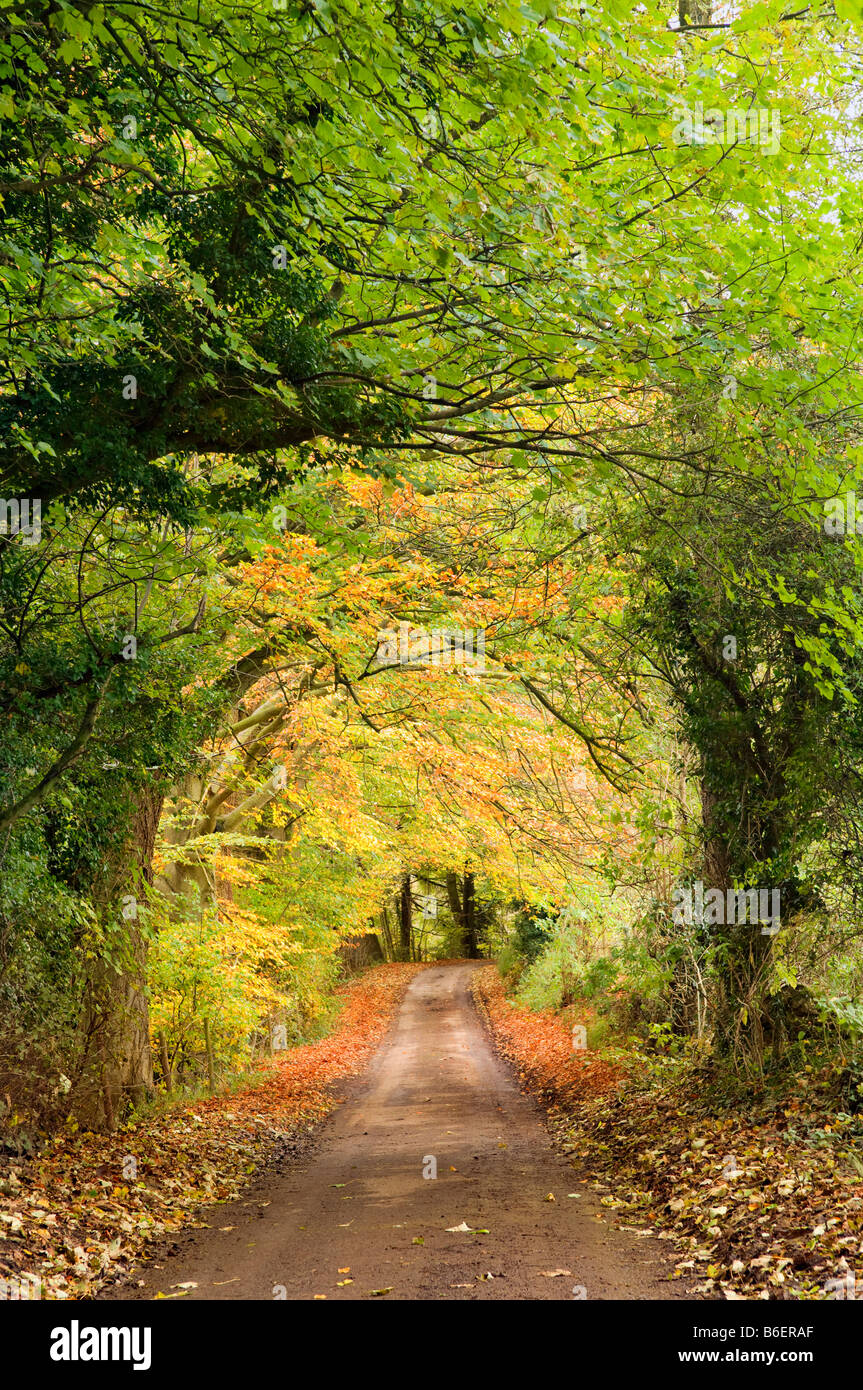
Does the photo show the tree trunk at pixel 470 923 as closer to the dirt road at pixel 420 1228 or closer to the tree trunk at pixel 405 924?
the tree trunk at pixel 405 924

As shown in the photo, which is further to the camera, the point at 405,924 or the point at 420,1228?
the point at 405,924

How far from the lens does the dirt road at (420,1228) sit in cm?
590

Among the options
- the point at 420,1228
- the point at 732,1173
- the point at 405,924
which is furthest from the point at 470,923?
the point at 732,1173

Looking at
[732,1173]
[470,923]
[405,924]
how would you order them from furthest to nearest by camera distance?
1. [405,924]
2. [470,923]
3. [732,1173]

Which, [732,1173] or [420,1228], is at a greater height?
[732,1173]

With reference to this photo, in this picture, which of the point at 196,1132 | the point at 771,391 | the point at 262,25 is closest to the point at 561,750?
the point at 196,1132

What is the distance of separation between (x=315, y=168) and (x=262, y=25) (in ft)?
2.94

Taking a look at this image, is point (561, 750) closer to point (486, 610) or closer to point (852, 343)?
point (486, 610)

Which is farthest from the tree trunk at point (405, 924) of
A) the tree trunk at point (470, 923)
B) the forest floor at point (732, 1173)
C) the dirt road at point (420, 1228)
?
the forest floor at point (732, 1173)

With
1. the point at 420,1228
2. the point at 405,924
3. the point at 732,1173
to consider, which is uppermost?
the point at 732,1173

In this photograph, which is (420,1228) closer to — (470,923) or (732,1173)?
(732,1173)

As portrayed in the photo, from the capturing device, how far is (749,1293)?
17.5 feet

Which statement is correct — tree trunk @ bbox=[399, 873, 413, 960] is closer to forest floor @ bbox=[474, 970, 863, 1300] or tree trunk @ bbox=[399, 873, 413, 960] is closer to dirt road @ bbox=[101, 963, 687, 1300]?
dirt road @ bbox=[101, 963, 687, 1300]

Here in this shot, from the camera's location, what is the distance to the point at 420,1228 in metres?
7.29
